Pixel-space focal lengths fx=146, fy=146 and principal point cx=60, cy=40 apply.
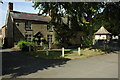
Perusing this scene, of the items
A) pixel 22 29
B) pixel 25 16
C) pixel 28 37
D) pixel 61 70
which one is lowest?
pixel 61 70

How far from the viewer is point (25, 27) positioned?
109 ft

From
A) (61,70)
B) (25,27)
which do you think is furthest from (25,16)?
(61,70)

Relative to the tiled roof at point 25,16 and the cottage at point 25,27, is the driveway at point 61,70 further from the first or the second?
the tiled roof at point 25,16

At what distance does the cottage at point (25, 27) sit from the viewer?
31970 mm

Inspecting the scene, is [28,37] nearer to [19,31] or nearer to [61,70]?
[19,31]

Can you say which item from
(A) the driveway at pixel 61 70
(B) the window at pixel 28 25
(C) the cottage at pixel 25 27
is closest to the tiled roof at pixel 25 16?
(C) the cottage at pixel 25 27

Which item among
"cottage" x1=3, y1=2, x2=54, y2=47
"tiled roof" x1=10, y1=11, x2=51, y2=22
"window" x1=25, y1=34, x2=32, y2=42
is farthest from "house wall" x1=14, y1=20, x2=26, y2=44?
"tiled roof" x1=10, y1=11, x2=51, y2=22

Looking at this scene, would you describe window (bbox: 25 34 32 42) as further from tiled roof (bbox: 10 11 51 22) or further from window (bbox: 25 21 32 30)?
tiled roof (bbox: 10 11 51 22)

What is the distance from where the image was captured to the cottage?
32.0m

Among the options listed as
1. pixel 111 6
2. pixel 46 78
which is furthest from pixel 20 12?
pixel 46 78

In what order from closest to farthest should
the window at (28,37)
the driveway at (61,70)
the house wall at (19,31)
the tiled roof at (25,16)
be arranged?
the driveway at (61,70) < the house wall at (19,31) < the tiled roof at (25,16) < the window at (28,37)

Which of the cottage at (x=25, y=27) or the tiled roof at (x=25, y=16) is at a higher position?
the tiled roof at (x=25, y=16)

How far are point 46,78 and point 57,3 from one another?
603 inches

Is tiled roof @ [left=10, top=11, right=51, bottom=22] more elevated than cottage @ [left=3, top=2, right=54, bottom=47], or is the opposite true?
tiled roof @ [left=10, top=11, right=51, bottom=22]
